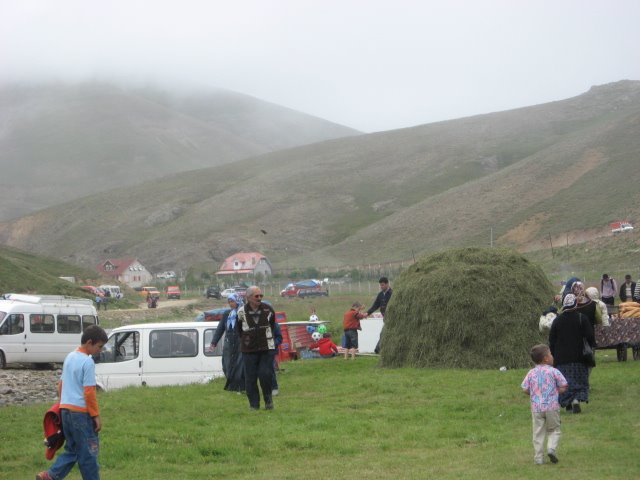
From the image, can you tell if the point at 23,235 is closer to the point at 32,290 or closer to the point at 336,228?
the point at 336,228

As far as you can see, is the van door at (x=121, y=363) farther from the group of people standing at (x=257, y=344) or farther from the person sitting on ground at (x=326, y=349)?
the person sitting on ground at (x=326, y=349)

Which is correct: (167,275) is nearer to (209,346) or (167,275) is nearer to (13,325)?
(13,325)

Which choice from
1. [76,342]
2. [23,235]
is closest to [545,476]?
[76,342]

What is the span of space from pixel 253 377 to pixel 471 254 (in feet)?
22.5

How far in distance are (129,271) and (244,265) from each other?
708 inches

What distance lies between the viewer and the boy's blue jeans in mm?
8469

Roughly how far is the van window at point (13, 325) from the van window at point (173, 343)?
31.2ft

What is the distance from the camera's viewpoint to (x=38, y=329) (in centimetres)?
2784

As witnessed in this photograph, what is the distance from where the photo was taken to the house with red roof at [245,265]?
107050mm

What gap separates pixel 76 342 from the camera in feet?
92.6

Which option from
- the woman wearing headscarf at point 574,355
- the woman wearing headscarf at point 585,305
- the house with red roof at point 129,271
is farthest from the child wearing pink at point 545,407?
the house with red roof at point 129,271

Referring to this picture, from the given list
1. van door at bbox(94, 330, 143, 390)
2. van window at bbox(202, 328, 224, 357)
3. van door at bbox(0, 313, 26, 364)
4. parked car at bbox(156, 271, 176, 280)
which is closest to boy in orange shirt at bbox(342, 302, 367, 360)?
van window at bbox(202, 328, 224, 357)

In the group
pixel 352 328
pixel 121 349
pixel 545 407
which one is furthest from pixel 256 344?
pixel 352 328

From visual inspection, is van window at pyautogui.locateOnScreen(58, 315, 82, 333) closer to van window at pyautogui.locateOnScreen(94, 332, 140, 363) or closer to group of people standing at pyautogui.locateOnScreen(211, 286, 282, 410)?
van window at pyautogui.locateOnScreen(94, 332, 140, 363)
